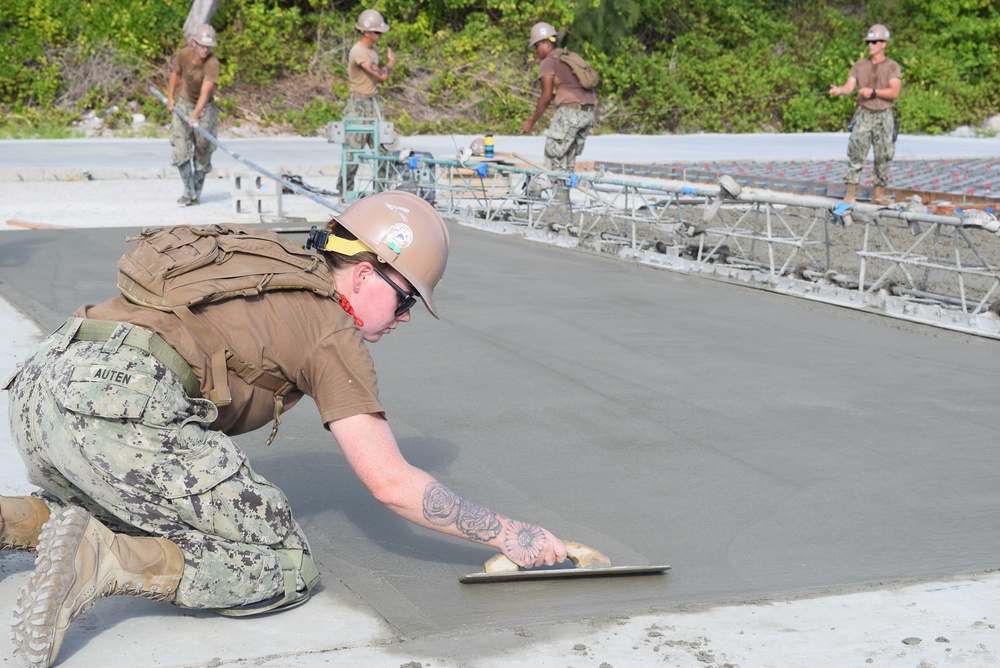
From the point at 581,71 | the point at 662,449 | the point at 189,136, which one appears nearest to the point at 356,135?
the point at 189,136

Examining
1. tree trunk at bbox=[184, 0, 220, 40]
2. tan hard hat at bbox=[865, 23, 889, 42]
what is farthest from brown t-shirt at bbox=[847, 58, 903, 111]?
tree trunk at bbox=[184, 0, 220, 40]

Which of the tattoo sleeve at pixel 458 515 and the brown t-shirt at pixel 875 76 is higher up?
the brown t-shirt at pixel 875 76

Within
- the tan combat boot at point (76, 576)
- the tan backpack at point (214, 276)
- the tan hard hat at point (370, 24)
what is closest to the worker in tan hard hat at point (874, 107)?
the tan hard hat at point (370, 24)

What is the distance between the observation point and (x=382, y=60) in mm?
25484

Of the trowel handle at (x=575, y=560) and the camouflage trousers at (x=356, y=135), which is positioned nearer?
the trowel handle at (x=575, y=560)

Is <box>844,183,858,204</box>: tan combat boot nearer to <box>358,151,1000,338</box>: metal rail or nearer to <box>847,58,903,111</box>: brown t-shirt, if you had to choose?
<box>358,151,1000,338</box>: metal rail

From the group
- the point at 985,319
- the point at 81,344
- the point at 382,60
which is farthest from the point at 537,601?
the point at 382,60

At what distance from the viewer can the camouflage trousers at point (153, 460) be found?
296 centimetres

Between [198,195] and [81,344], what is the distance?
36.6 feet

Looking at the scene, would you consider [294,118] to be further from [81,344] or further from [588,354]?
[81,344]

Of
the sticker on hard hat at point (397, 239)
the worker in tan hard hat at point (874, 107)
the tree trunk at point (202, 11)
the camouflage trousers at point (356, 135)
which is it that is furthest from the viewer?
the tree trunk at point (202, 11)

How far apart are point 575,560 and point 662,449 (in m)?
1.65

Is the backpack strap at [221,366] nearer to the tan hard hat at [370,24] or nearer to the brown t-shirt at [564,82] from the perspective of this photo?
the brown t-shirt at [564,82]

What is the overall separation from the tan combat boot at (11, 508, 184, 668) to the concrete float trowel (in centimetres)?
88
